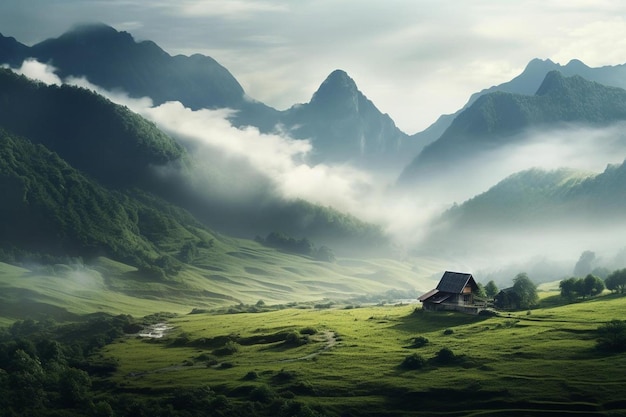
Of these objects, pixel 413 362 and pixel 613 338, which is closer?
pixel 613 338

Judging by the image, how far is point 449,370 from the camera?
14762 cm

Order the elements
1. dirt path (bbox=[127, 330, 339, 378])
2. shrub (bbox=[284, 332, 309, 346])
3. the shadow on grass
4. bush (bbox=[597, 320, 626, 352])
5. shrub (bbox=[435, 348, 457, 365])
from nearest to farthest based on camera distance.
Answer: bush (bbox=[597, 320, 626, 352])
shrub (bbox=[435, 348, 457, 365])
dirt path (bbox=[127, 330, 339, 378])
the shadow on grass
shrub (bbox=[284, 332, 309, 346])

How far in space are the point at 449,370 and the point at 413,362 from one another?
28.8 feet

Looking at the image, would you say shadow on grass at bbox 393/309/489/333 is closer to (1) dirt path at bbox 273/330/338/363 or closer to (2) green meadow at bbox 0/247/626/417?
(2) green meadow at bbox 0/247/626/417

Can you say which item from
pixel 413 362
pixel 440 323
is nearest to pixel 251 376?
pixel 413 362

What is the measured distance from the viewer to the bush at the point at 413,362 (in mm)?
152625

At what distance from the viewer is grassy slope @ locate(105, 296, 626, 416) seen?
421 ft

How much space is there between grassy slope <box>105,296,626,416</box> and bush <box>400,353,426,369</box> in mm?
1805

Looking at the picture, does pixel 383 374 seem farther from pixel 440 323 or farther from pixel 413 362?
pixel 440 323

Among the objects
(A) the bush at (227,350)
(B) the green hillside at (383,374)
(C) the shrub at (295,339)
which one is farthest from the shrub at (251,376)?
(C) the shrub at (295,339)

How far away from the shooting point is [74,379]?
168 m

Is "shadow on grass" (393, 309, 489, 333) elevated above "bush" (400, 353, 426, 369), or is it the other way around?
"shadow on grass" (393, 309, 489, 333)

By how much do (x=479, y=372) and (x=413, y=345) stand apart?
2893 centimetres

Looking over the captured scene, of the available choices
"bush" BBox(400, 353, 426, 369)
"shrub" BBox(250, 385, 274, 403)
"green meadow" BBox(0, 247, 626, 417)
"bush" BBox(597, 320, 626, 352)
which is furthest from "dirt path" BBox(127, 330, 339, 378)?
"bush" BBox(597, 320, 626, 352)
